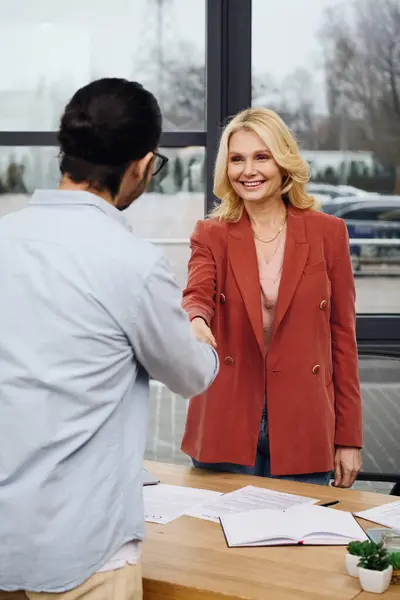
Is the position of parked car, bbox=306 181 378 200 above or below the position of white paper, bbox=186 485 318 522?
above

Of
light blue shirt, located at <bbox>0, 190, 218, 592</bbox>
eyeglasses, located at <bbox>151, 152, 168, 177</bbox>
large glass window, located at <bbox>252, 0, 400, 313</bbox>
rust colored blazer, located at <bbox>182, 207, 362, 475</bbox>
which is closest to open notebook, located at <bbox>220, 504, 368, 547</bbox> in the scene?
rust colored blazer, located at <bbox>182, 207, 362, 475</bbox>

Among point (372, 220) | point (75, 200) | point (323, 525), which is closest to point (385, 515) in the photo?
point (323, 525)

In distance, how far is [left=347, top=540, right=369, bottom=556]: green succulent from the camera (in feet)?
6.18

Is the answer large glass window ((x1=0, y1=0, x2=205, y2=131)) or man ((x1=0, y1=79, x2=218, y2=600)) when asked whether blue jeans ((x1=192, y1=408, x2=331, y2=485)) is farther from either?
large glass window ((x1=0, y1=0, x2=205, y2=131))

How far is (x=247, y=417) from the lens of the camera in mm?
2631

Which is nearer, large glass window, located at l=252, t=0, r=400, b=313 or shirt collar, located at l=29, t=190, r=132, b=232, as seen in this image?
shirt collar, located at l=29, t=190, r=132, b=232

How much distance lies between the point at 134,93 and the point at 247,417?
1276 mm

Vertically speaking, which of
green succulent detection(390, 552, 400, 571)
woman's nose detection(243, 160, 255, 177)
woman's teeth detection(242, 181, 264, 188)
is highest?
woman's nose detection(243, 160, 255, 177)

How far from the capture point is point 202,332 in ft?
7.52

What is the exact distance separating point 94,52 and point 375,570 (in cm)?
317

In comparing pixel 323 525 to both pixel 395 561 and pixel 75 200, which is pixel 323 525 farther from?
pixel 75 200

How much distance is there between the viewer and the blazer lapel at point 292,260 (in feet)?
8.66

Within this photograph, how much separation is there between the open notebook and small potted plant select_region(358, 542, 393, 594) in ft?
0.72

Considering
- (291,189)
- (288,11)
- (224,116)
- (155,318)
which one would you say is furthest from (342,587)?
(288,11)
